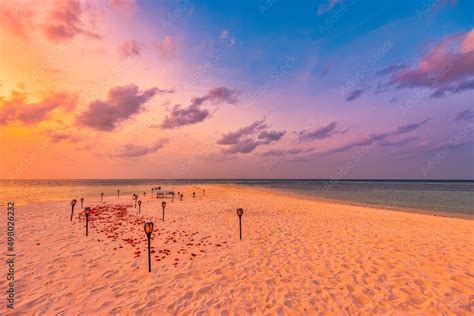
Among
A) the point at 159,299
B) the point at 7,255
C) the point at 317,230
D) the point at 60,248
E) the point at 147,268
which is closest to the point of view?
the point at 159,299

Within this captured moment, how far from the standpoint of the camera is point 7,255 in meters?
9.12

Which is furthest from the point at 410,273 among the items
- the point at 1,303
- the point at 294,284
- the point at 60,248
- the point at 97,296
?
the point at 60,248

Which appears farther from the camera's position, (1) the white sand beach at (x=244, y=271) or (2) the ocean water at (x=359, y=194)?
(2) the ocean water at (x=359, y=194)

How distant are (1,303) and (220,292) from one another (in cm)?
552

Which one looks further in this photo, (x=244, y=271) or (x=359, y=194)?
(x=359, y=194)

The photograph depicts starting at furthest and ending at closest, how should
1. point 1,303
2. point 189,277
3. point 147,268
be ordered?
point 147,268, point 189,277, point 1,303

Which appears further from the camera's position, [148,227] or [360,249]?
[360,249]

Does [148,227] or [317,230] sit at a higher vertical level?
[148,227]

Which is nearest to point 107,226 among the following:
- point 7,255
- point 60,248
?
point 60,248

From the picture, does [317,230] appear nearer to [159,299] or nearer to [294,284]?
[294,284]

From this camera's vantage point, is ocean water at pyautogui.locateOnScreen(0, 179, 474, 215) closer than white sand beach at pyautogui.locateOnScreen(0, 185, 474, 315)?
No

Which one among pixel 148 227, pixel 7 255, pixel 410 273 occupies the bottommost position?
pixel 410 273

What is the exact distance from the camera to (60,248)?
10.8m

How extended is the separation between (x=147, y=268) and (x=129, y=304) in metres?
2.36
